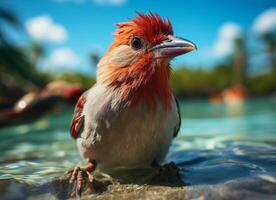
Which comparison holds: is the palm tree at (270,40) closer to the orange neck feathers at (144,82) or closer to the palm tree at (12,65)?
the palm tree at (12,65)

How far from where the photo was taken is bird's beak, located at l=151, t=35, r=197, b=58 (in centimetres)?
241

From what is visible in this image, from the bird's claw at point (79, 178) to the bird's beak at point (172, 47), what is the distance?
89 cm

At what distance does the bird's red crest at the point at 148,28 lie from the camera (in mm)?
2563

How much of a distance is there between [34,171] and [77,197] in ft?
2.89

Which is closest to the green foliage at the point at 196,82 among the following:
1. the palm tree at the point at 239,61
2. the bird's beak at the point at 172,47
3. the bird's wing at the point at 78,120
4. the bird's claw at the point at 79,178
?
the palm tree at the point at 239,61

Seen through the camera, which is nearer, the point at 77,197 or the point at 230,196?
the point at 230,196

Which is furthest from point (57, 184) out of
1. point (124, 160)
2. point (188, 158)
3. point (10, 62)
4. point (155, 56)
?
point (10, 62)

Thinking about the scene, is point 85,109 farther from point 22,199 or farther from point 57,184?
point 22,199

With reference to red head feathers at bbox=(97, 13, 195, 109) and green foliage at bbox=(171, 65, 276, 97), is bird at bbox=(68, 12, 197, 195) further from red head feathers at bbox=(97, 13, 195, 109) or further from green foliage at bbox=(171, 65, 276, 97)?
green foliage at bbox=(171, 65, 276, 97)

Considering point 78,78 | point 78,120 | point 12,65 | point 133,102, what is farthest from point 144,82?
point 78,78

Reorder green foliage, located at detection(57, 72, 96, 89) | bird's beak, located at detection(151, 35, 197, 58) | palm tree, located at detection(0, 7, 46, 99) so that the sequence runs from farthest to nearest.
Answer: green foliage, located at detection(57, 72, 96, 89) < palm tree, located at detection(0, 7, 46, 99) < bird's beak, located at detection(151, 35, 197, 58)

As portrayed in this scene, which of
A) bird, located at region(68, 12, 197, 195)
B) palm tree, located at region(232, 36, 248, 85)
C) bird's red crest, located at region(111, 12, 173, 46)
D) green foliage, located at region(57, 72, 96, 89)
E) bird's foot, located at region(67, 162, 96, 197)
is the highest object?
palm tree, located at region(232, 36, 248, 85)

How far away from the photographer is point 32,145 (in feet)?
16.2

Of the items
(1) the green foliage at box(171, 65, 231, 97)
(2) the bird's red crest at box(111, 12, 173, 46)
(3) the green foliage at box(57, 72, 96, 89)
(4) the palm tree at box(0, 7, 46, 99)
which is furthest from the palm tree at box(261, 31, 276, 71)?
(2) the bird's red crest at box(111, 12, 173, 46)
